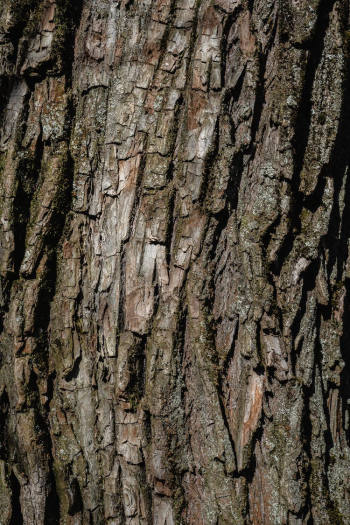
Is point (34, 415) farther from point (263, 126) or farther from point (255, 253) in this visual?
point (263, 126)

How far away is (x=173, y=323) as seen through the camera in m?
1.59

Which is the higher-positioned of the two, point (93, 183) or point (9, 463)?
point (93, 183)

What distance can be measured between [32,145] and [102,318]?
69 centimetres

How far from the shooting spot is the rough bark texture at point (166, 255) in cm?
158

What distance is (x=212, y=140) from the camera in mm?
1563

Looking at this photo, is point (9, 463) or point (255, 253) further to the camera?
point (9, 463)

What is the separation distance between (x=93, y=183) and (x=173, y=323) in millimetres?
588

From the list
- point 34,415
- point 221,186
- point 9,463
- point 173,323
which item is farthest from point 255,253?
point 9,463

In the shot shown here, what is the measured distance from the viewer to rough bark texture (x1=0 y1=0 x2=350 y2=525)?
158cm

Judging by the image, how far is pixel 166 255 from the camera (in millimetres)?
1598

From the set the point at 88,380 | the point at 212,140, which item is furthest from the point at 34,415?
the point at 212,140

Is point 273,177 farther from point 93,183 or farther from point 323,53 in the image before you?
point 93,183

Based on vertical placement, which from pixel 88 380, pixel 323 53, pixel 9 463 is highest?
pixel 323 53

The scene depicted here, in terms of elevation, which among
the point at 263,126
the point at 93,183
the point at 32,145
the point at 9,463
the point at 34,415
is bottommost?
the point at 9,463
